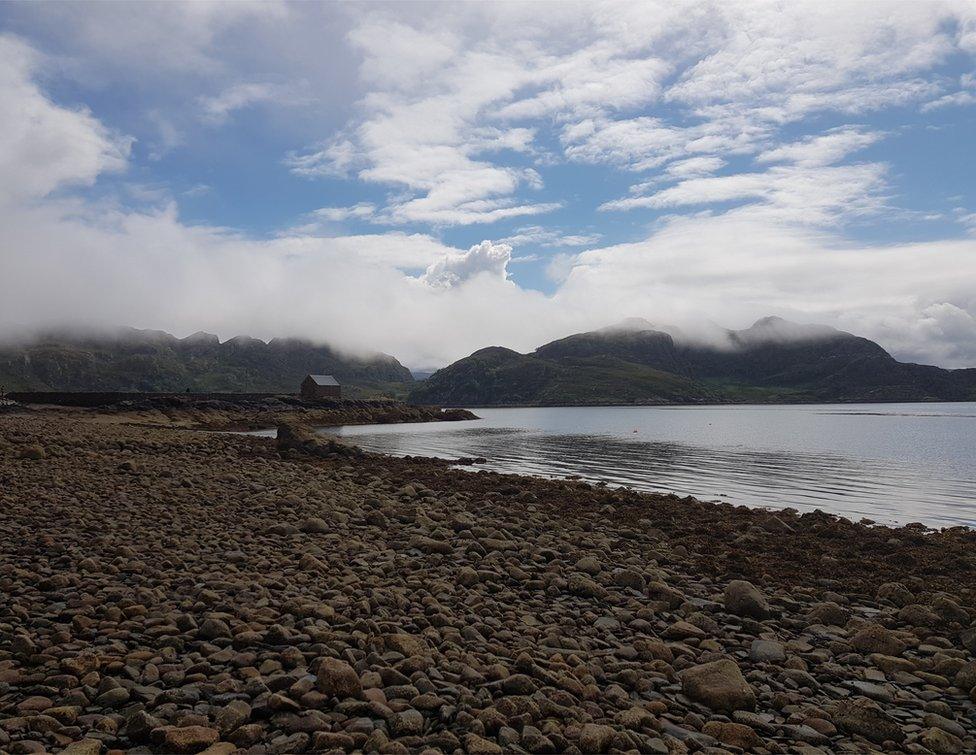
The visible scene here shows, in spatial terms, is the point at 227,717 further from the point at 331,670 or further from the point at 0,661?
the point at 0,661

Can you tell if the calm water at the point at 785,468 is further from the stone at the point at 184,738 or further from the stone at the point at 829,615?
the stone at the point at 184,738

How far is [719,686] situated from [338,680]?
16.0ft

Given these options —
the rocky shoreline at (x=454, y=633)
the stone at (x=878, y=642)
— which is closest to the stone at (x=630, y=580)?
the rocky shoreline at (x=454, y=633)

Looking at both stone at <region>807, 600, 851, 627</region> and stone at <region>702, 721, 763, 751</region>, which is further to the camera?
stone at <region>807, 600, 851, 627</region>

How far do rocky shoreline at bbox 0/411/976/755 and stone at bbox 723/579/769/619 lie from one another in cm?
4

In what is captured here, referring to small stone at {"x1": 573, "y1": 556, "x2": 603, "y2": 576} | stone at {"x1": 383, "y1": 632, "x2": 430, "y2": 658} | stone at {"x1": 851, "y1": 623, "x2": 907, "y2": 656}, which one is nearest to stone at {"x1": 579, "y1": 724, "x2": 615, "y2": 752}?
stone at {"x1": 383, "y1": 632, "x2": 430, "y2": 658}

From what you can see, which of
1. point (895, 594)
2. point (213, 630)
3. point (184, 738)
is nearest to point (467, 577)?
point (213, 630)

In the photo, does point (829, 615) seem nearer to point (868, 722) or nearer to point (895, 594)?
point (895, 594)

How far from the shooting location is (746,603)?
1123 centimetres

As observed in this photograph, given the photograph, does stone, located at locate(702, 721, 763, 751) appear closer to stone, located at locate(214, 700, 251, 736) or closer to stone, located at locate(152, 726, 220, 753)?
stone, located at locate(214, 700, 251, 736)

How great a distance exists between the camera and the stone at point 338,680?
6.98 meters

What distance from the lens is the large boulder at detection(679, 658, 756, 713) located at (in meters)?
7.67

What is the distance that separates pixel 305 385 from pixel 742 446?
112m

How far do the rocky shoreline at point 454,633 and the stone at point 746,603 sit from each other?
43 millimetres
